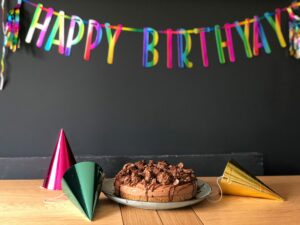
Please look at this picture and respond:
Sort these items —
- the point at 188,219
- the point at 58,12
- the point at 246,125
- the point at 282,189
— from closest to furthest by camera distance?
the point at 188,219, the point at 282,189, the point at 58,12, the point at 246,125

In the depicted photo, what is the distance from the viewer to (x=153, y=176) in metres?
1.44

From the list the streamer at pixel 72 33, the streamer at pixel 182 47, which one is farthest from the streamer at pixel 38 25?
the streamer at pixel 182 47

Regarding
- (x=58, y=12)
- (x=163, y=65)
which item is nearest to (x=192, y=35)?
(x=163, y=65)

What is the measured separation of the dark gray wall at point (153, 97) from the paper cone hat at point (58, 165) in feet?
1.15

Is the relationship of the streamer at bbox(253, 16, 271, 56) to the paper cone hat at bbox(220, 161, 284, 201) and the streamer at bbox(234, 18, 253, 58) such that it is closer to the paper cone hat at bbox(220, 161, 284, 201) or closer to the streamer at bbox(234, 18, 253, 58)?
the streamer at bbox(234, 18, 253, 58)

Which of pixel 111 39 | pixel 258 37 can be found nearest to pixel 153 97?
pixel 111 39

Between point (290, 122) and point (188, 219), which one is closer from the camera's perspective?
point (188, 219)

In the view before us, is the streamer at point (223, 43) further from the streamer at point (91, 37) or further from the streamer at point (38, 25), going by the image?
the streamer at point (38, 25)

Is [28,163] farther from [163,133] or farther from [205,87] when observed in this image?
[205,87]

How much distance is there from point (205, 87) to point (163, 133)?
0.31 m

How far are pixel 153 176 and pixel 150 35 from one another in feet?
2.80

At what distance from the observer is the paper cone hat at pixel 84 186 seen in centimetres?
136

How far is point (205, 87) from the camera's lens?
212 cm

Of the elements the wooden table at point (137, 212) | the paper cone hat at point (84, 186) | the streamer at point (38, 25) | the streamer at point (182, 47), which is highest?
the streamer at point (38, 25)
